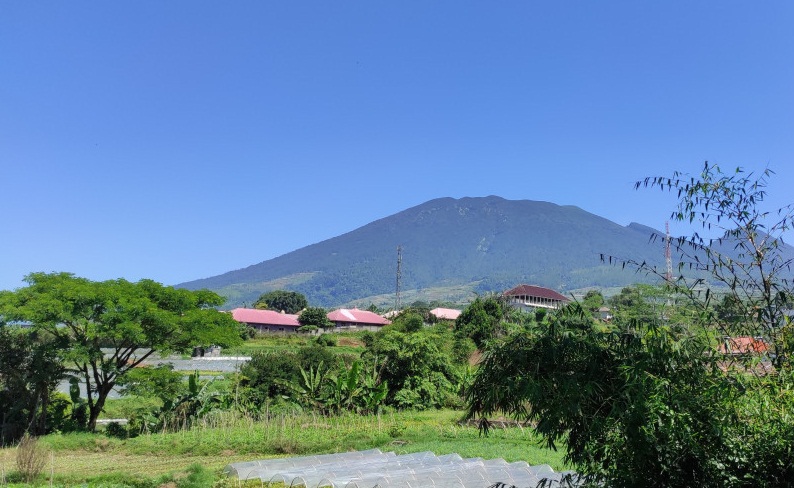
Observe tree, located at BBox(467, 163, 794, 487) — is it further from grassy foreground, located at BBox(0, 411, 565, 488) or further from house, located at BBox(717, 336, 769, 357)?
grassy foreground, located at BBox(0, 411, 565, 488)

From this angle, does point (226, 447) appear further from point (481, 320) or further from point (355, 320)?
point (355, 320)

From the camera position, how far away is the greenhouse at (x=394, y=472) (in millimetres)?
10133

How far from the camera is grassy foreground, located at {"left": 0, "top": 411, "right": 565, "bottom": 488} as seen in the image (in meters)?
12.0

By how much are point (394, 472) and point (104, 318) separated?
11.0 metres

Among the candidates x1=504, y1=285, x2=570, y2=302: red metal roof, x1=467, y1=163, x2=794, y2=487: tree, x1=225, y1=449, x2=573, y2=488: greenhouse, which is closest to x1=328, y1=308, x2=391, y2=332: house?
x1=504, y1=285, x2=570, y2=302: red metal roof

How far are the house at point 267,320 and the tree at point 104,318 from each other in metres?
62.9

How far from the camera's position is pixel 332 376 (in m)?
22.4

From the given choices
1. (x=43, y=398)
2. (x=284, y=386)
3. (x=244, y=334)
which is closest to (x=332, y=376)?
(x=284, y=386)

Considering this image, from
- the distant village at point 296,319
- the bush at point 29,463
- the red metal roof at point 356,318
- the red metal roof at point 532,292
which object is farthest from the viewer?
the red metal roof at point 532,292

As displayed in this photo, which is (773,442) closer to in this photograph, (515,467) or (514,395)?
(514,395)

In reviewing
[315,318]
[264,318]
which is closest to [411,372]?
[315,318]

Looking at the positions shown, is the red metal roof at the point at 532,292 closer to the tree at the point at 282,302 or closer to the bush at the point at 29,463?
the tree at the point at 282,302

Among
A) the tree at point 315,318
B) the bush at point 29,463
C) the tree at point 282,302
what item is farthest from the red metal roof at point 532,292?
the bush at point 29,463

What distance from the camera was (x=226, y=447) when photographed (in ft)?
52.3
